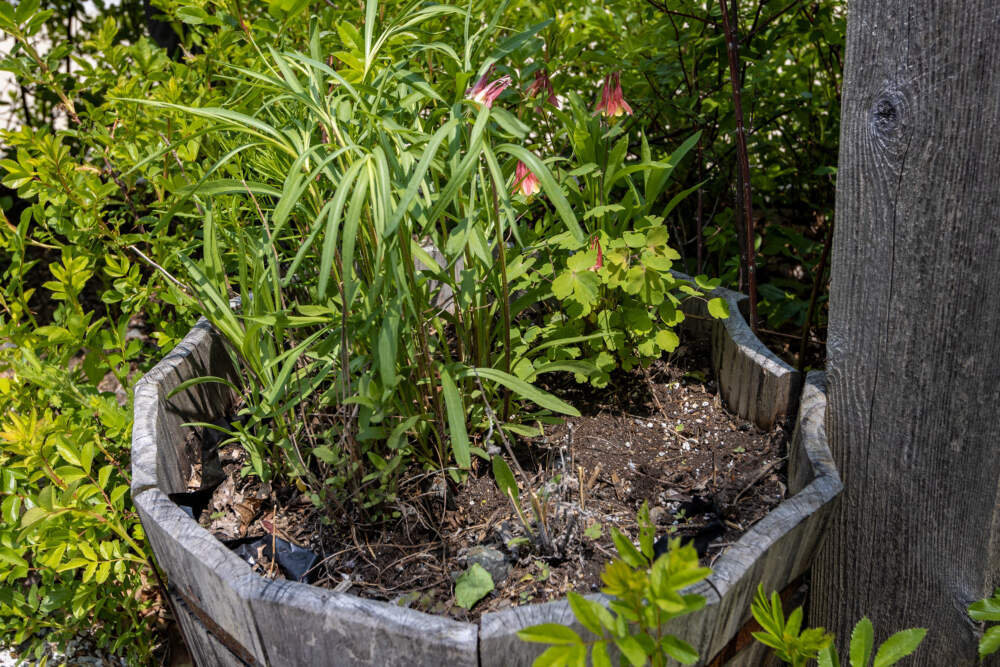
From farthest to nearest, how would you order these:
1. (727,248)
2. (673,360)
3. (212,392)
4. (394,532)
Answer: (727,248)
(673,360)
(212,392)
(394,532)

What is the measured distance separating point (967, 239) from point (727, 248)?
54.2 inches

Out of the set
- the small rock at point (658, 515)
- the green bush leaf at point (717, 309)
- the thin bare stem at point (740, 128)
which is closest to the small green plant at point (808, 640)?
the small rock at point (658, 515)

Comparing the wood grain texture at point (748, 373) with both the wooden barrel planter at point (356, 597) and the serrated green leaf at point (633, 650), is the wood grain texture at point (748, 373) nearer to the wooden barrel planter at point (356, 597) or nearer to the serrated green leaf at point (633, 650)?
the wooden barrel planter at point (356, 597)

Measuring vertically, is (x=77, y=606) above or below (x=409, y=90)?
below

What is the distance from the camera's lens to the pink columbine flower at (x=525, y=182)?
1521mm

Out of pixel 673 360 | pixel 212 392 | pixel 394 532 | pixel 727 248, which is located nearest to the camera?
pixel 394 532

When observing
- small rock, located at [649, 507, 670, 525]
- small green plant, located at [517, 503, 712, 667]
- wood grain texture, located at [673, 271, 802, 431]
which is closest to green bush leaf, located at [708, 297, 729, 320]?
wood grain texture, located at [673, 271, 802, 431]

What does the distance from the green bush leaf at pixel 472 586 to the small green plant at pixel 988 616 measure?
2.67 ft

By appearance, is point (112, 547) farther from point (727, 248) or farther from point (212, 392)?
point (727, 248)

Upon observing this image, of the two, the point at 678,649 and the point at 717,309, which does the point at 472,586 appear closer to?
the point at 678,649

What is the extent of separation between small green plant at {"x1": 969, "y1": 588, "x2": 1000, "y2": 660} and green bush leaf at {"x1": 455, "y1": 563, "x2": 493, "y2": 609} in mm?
814

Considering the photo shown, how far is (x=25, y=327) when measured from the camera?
78.4 inches

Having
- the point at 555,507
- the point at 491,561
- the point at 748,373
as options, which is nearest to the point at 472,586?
the point at 491,561

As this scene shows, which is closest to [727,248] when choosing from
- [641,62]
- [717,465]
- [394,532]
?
[641,62]
